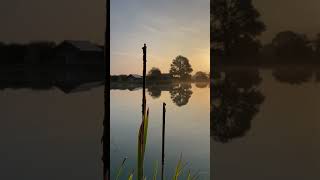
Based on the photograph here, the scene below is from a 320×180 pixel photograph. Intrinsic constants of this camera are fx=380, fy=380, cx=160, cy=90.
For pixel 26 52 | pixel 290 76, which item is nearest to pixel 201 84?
pixel 290 76

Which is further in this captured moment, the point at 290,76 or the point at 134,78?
the point at 134,78

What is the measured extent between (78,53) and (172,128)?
77 centimetres

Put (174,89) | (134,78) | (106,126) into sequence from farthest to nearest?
(174,89)
(134,78)
(106,126)

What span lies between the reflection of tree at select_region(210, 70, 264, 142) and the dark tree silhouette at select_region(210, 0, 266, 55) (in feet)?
0.39

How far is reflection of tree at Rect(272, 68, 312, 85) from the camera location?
1.58 m

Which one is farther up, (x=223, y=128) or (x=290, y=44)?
(x=290, y=44)

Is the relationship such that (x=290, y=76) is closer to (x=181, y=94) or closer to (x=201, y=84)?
(x=201, y=84)

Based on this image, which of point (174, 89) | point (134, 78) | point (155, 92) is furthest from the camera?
point (174, 89)

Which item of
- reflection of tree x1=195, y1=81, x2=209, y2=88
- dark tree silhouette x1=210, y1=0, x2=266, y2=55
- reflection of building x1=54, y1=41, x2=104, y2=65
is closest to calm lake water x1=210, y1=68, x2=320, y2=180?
dark tree silhouette x1=210, y1=0, x2=266, y2=55

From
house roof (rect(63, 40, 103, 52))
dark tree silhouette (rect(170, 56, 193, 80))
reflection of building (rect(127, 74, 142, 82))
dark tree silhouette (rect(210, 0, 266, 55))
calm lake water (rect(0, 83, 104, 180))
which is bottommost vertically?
calm lake water (rect(0, 83, 104, 180))

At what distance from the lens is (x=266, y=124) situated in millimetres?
1589

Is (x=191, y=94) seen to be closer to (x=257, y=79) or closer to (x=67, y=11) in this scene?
(x=257, y=79)

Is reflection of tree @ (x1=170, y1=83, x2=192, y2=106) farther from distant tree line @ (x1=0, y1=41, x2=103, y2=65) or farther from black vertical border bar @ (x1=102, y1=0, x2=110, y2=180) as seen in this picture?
distant tree line @ (x1=0, y1=41, x2=103, y2=65)

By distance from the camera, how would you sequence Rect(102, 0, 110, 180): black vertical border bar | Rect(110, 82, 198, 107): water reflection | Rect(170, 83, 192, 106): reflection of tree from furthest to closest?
Rect(170, 83, 192, 106): reflection of tree → Rect(110, 82, 198, 107): water reflection → Rect(102, 0, 110, 180): black vertical border bar
